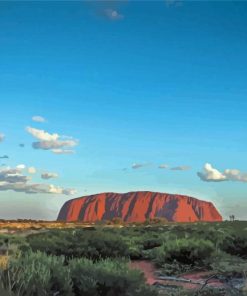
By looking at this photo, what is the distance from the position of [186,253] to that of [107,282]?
10.3 m

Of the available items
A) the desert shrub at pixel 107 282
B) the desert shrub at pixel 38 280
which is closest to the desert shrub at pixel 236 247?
the desert shrub at pixel 107 282

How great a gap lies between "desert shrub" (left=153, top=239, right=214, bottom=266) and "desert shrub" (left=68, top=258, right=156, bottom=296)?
9.05 meters

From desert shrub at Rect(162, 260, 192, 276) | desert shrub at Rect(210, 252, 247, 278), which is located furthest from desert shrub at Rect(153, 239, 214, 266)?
desert shrub at Rect(162, 260, 192, 276)

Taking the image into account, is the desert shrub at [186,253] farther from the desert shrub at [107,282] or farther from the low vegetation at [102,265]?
the desert shrub at [107,282]

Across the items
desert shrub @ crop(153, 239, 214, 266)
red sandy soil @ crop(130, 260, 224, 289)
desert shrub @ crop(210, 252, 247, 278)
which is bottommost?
red sandy soil @ crop(130, 260, 224, 289)

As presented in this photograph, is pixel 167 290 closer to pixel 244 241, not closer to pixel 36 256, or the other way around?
pixel 36 256

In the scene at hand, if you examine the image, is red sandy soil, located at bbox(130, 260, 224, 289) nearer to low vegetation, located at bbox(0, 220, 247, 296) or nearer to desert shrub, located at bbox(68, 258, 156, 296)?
low vegetation, located at bbox(0, 220, 247, 296)

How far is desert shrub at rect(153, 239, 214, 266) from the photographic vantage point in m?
20.1

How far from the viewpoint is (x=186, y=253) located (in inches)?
804

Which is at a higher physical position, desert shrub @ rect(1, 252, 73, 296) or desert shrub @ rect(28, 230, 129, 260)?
desert shrub @ rect(28, 230, 129, 260)

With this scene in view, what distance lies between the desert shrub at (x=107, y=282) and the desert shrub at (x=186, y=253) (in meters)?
9.05

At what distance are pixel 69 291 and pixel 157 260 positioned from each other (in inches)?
433

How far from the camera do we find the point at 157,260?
20.4 metres

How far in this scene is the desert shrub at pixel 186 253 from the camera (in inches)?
790
